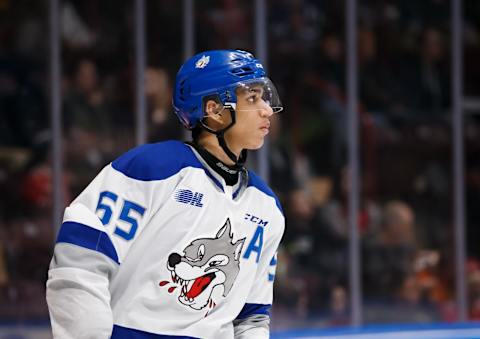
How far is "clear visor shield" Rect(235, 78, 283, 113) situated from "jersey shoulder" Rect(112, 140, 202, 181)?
0.53ft

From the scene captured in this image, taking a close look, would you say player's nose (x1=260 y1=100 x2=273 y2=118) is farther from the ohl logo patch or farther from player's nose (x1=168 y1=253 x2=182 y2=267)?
player's nose (x1=168 y1=253 x2=182 y2=267)

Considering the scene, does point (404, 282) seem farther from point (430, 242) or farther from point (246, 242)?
point (246, 242)

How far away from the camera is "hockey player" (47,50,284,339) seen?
6.57 ft

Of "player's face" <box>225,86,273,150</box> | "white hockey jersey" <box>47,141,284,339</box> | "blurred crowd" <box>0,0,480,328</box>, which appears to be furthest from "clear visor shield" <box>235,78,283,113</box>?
"blurred crowd" <box>0,0,480,328</box>

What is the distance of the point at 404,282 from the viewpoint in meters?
6.20

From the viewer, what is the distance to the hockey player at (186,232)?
78.8 inches

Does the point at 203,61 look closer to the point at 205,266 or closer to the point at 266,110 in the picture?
the point at 266,110

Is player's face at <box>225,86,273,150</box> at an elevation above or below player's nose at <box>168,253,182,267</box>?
above

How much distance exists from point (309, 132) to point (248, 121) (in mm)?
3765

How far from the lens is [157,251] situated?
2.10m

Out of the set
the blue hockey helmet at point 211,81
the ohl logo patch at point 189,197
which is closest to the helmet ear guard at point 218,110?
the blue hockey helmet at point 211,81

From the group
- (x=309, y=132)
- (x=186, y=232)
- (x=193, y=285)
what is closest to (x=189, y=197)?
(x=186, y=232)

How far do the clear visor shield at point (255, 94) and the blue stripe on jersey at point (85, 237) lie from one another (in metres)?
0.43

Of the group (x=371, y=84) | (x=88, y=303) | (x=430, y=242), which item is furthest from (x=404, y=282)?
(x=88, y=303)
